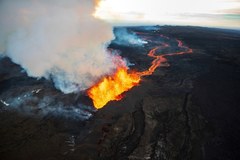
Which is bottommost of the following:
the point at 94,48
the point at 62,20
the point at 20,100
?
the point at 20,100

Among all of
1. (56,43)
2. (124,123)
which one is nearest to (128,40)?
(56,43)

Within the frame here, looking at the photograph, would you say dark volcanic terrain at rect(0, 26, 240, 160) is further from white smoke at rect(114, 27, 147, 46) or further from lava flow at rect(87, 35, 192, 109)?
white smoke at rect(114, 27, 147, 46)

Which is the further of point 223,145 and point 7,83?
point 7,83

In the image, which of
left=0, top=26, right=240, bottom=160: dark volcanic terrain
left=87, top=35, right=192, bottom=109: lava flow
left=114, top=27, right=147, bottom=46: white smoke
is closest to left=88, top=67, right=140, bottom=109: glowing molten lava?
left=87, top=35, right=192, bottom=109: lava flow

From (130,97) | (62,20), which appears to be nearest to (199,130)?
(130,97)

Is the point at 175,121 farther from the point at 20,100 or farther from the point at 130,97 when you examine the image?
the point at 20,100

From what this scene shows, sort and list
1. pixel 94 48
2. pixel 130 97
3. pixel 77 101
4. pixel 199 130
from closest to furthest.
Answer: pixel 199 130 → pixel 77 101 → pixel 130 97 → pixel 94 48

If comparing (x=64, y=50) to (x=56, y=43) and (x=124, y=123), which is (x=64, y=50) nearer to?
(x=56, y=43)
